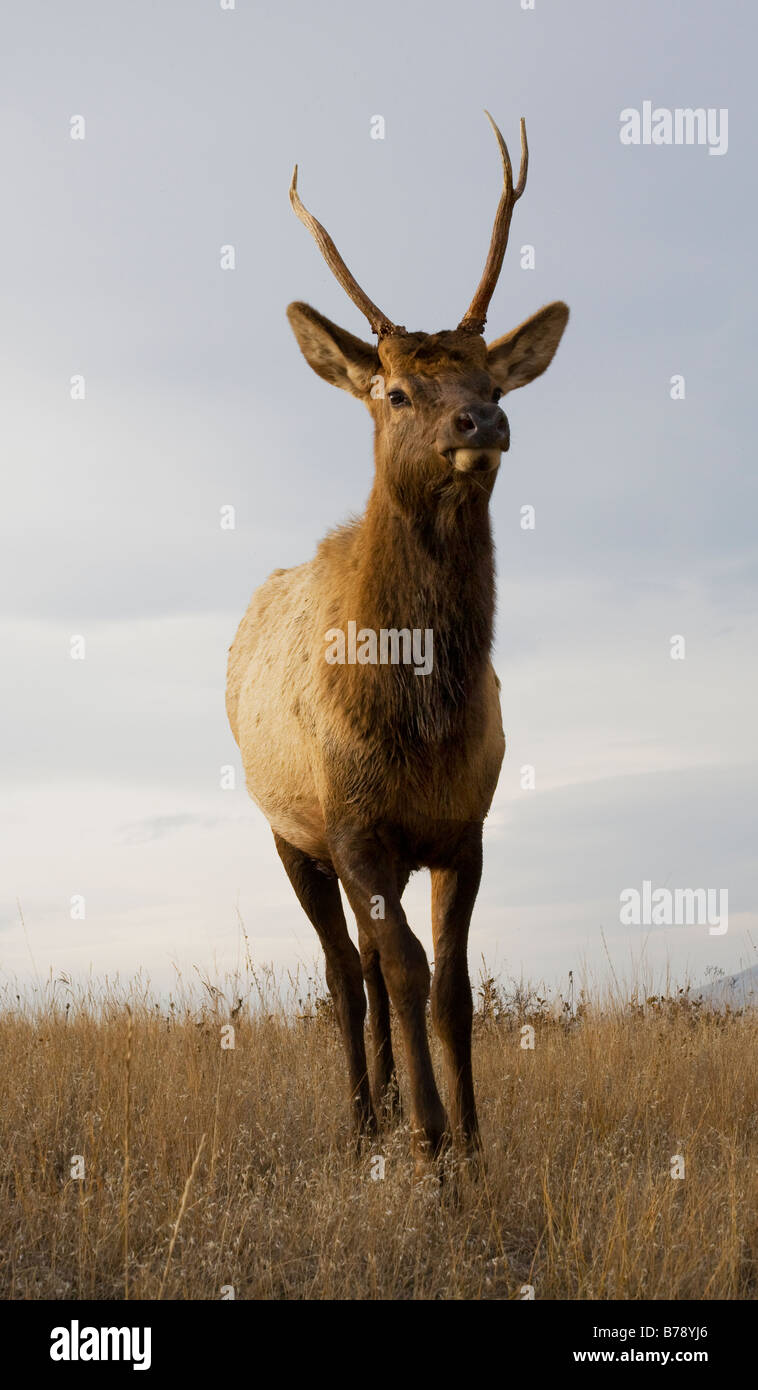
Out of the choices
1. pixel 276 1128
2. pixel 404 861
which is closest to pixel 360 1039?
pixel 276 1128

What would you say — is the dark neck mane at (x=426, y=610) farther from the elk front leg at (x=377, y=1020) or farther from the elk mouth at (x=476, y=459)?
the elk front leg at (x=377, y=1020)

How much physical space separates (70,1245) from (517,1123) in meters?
2.70

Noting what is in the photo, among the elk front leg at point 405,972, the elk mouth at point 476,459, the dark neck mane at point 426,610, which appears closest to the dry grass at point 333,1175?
the elk front leg at point 405,972

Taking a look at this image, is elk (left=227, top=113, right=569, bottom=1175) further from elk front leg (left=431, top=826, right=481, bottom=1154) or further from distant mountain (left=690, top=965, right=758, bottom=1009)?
distant mountain (left=690, top=965, right=758, bottom=1009)

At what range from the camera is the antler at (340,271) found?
5.91 metres

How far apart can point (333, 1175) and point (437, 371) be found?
367 centimetres

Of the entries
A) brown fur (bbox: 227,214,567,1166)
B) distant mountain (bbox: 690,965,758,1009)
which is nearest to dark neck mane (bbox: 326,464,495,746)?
brown fur (bbox: 227,214,567,1166)

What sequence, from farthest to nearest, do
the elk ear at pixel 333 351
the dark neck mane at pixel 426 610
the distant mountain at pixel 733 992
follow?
the distant mountain at pixel 733 992
the elk ear at pixel 333 351
the dark neck mane at pixel 426 610

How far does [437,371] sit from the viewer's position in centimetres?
541

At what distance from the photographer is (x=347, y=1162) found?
6.13 meters

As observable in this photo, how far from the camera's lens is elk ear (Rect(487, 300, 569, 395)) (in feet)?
20.0

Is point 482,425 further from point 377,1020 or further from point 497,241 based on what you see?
point 377,1020
